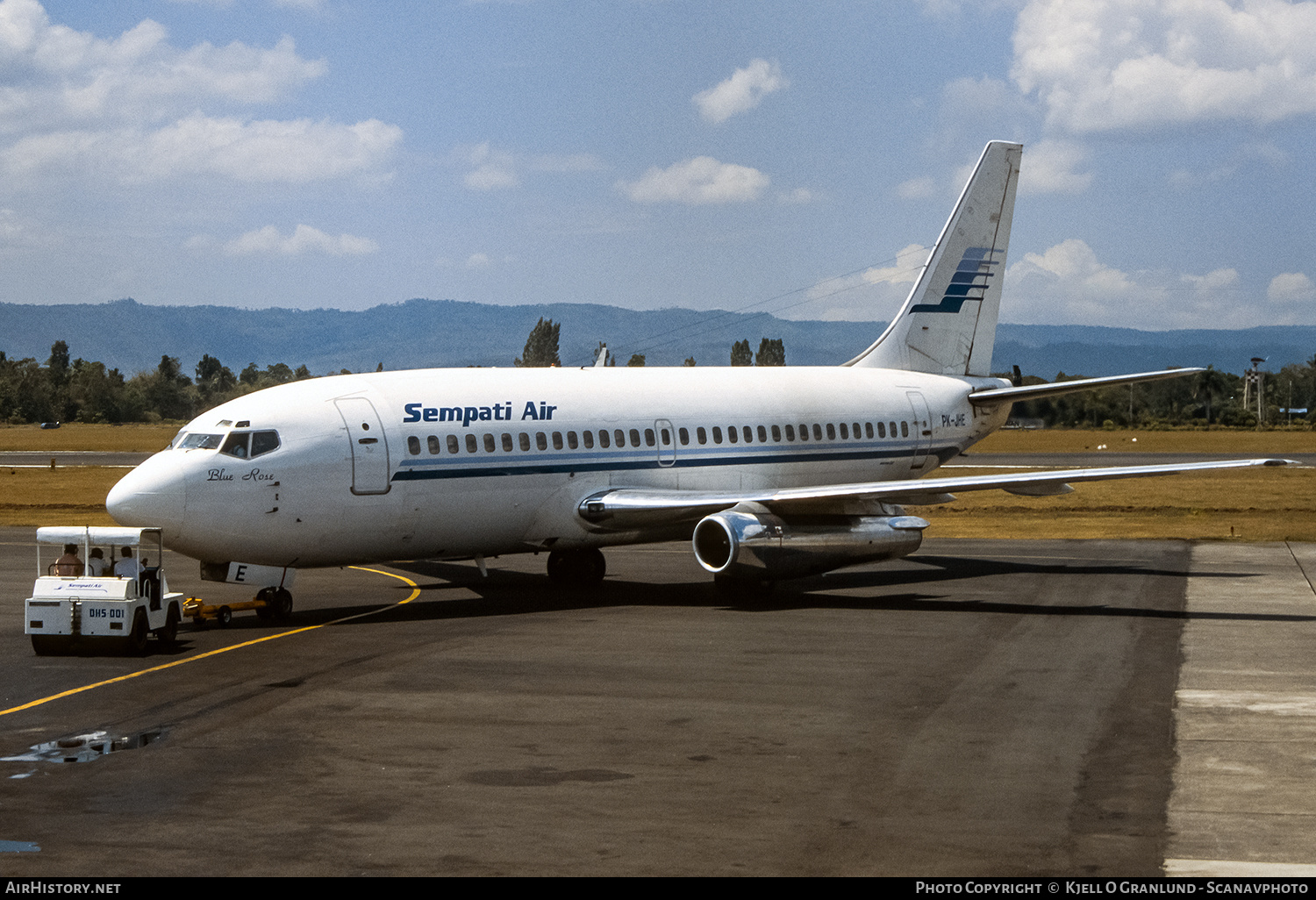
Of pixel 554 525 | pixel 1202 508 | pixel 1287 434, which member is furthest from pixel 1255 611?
pixel 1287 434

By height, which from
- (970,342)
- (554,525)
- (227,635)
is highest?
(970,342)

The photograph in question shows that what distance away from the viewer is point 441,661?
76.4 feet

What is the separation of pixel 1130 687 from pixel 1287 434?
129109mm

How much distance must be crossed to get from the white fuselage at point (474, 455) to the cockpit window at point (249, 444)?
52 millimetres

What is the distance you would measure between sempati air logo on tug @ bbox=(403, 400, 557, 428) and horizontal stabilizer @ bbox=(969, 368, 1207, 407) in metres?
12.3

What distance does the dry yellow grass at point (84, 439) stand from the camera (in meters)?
123

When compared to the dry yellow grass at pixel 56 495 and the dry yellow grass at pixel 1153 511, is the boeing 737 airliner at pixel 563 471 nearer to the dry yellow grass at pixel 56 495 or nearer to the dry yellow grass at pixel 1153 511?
the dry yellow grass at pixel 1153 511

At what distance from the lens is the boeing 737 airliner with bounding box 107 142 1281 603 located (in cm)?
2689

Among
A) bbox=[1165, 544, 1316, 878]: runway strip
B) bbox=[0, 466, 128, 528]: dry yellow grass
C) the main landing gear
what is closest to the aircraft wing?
the main landing gear

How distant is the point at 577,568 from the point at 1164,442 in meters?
99.1

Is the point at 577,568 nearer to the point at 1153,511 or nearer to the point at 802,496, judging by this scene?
the point at 802,496

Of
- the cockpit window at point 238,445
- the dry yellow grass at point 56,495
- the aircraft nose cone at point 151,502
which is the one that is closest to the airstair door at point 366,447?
the cockpit window at point 238,445
